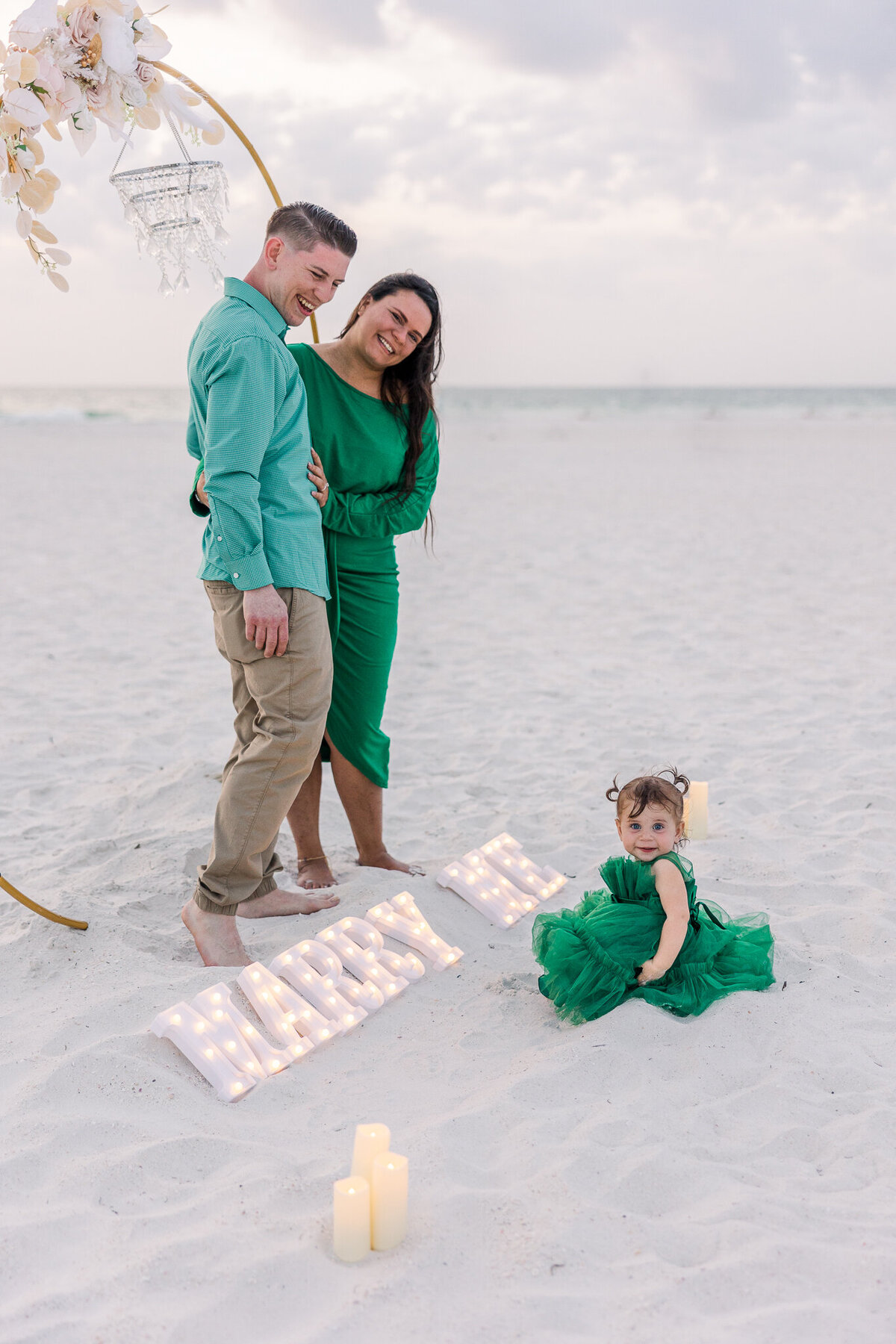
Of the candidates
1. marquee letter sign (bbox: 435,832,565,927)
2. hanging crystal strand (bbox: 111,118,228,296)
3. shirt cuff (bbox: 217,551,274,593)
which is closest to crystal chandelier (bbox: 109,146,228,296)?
hanging crystal strand (bbox: 111,118,228,296)

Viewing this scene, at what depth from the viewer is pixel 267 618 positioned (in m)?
2.72

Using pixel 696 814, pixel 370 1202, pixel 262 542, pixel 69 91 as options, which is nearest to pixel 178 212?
pixel 69 91

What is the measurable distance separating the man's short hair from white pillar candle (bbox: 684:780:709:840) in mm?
2347

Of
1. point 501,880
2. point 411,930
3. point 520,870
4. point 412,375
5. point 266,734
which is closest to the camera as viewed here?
point 266,734

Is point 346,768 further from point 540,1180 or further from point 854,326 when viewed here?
point 854,326

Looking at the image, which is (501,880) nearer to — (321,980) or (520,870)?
(520,870)

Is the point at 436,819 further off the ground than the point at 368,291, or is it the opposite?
the point at 368,291

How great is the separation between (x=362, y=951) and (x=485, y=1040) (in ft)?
1.57

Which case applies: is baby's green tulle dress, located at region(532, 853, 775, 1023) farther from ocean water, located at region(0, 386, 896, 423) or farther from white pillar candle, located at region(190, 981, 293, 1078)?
ocean water, located at region(0, 386, 896, 423)

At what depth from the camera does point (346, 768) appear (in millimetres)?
3588

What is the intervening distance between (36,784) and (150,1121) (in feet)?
8.29

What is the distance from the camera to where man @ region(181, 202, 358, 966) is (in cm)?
261

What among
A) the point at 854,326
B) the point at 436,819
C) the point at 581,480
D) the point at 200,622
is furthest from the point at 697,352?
the point at 436,819

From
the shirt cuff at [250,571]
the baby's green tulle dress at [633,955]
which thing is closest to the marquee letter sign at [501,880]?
the baby's green tulle dress at [633,955]
